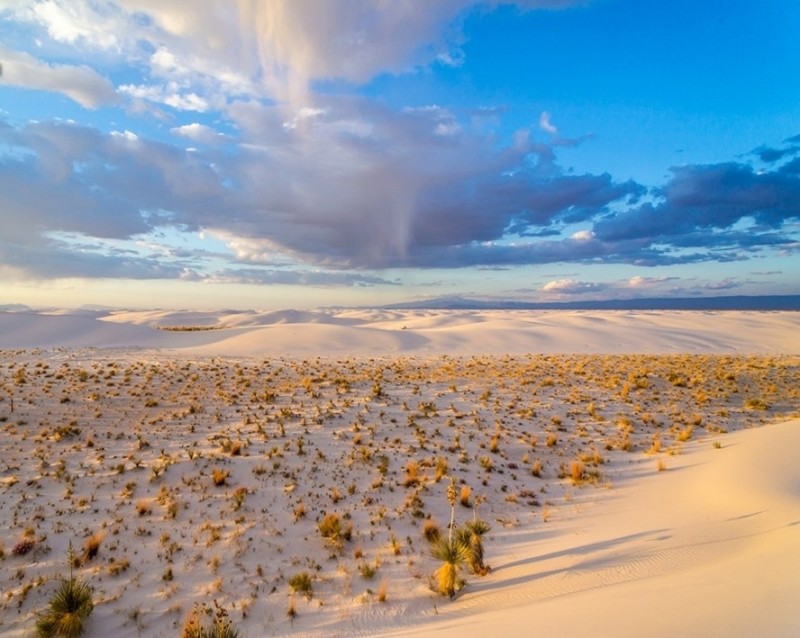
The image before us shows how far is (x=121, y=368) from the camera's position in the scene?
19.4 meters

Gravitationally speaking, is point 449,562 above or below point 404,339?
above

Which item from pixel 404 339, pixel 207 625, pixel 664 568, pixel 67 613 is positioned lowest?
pixel 404 339

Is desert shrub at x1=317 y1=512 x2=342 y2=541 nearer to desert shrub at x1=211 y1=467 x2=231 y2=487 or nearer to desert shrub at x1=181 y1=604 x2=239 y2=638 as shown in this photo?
desert shrub at x1=181 y1=604 x2=239 y2=638

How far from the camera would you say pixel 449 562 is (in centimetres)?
617

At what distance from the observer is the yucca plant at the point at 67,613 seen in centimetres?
534

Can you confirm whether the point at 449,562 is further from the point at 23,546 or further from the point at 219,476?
the point at 23,546

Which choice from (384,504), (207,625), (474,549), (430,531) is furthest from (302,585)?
(384,504)

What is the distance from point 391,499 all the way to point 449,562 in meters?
2.79

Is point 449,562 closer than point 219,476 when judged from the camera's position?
Yes

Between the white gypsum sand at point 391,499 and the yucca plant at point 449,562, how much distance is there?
0.18m

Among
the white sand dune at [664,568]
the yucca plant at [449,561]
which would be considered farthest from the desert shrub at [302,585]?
the yucca plant at [449,561]

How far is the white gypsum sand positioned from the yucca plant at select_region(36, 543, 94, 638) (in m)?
0.23

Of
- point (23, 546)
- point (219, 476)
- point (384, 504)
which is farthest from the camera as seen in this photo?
point (219, 476)

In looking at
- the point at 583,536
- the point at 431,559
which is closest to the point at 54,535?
the point at 431,559
